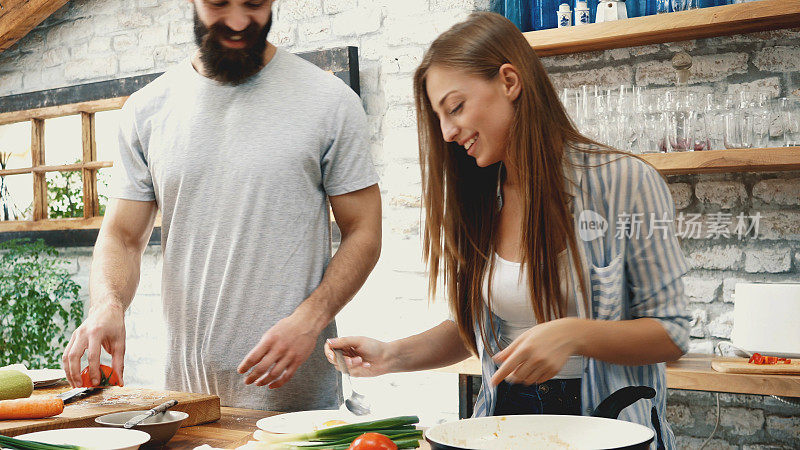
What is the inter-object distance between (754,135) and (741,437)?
3.95ft

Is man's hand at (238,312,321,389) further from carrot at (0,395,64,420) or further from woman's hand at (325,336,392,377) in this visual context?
carrot at (0,395,64,420)

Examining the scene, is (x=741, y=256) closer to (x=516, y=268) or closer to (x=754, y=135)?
(x=754, y=135)

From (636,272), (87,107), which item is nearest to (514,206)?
(636,272)

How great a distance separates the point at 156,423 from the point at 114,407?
0.24m

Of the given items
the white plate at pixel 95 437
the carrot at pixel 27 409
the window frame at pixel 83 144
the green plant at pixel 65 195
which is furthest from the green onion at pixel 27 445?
the green plant at pixel 65 195

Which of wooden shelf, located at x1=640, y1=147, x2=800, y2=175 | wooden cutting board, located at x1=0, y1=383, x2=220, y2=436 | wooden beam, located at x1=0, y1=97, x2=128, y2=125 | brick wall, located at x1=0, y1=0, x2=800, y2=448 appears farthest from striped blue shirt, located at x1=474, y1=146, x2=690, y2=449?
wooden beam, located at x1=0, y1=97, x2=128, y2=125

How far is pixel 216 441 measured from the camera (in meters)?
1.44

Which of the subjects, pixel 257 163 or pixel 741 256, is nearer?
pixel 257 163

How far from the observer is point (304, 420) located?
1.46 metres

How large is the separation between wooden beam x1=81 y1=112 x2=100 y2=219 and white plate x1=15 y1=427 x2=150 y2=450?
375 centimetres

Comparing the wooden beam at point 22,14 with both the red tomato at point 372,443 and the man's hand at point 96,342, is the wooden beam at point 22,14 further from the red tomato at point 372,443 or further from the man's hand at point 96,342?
the red tomato at point 372,443

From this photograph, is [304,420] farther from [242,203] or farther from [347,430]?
[242,203]

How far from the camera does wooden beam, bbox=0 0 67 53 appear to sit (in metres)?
4.84

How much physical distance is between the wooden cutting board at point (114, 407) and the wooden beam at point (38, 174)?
362 centimetres
